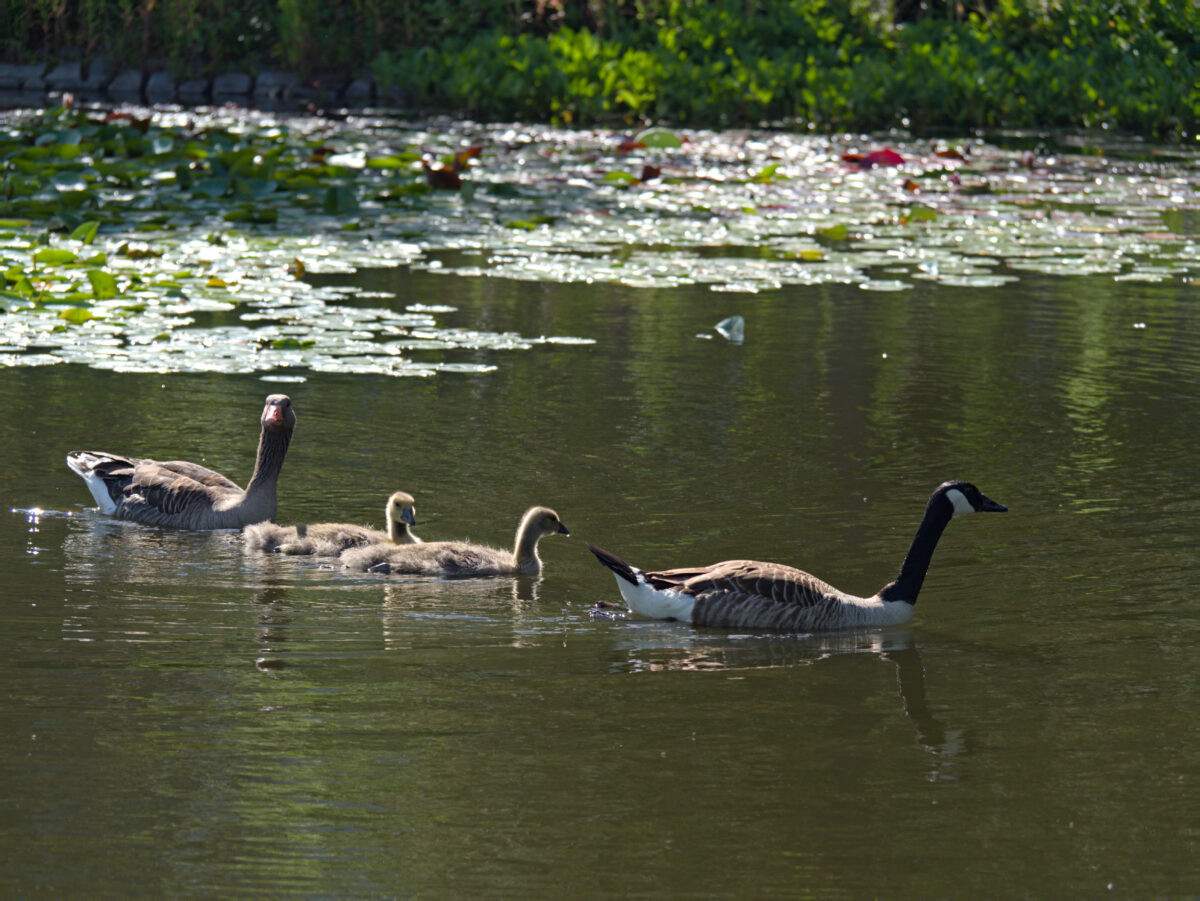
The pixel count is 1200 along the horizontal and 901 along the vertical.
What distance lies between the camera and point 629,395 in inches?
440

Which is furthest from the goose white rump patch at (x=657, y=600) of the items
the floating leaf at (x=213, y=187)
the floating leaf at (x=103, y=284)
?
the floating leaf at (x=213, y=187)

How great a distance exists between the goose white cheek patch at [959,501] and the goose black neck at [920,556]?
33mm

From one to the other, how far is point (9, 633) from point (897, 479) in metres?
4.74

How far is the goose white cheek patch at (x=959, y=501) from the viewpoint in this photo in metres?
7.68

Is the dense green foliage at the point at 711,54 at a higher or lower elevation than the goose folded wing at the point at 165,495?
higher

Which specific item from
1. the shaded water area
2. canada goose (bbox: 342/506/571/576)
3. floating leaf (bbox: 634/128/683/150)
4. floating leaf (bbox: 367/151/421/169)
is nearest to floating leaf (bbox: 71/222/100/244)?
the shaded water area

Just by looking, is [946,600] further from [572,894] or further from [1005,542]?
[572,894]

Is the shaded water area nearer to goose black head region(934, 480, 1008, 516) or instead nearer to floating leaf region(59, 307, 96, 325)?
goose black head region(934, 480, 1008, 516)

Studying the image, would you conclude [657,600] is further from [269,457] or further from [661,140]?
[661,140]

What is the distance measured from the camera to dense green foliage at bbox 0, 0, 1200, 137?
2692 centimetres

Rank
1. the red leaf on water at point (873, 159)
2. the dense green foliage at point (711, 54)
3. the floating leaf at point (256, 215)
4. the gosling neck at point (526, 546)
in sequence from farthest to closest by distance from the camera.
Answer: the dense green foliage at point (711, 54)
the red leaf on water at point (873, 159)
the floating leaf at point (256, 215)
the gosling neck at point (526, 546)

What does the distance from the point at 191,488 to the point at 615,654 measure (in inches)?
112

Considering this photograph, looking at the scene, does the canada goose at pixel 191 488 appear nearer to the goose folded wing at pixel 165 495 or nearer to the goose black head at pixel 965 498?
the goose folded wing at pixel 165 495

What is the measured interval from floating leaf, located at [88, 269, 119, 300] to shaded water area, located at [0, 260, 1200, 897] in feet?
4.79
